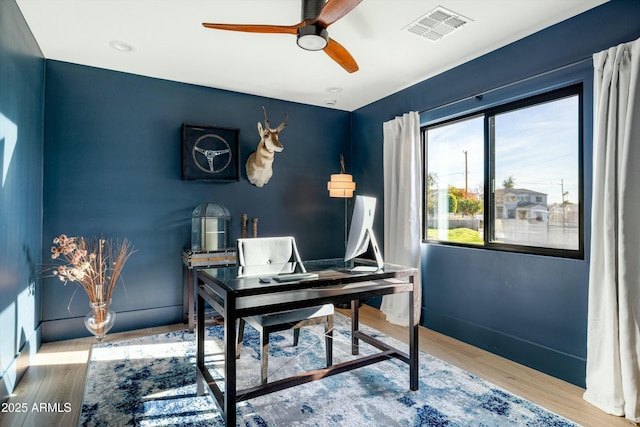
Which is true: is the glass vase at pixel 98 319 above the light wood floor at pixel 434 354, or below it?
above

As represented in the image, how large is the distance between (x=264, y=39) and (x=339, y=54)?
2.51 feet

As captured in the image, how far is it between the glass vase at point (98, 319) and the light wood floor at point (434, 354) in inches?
6.6

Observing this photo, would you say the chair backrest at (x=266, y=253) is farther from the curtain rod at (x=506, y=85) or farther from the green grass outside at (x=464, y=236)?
the curtain rod at (x=506, y=85)

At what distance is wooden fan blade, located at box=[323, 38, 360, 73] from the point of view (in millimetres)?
2330

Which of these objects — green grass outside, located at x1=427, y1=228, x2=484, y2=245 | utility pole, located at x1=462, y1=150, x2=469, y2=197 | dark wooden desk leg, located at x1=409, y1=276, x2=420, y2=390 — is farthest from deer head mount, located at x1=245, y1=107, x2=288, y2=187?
dark wooden desk leg, located at x1=409, y1=276, x2=420, y2=390

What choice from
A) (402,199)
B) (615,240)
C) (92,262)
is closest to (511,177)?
(615,240)

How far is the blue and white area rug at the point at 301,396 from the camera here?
79.6 inches

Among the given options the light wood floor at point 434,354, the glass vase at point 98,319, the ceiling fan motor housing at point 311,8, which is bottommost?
the light wood floor at point 434,354

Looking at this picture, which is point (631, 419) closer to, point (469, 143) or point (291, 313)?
point (291, 313)

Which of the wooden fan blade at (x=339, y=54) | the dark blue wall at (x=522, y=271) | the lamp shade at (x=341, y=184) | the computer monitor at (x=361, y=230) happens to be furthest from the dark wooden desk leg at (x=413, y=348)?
the lamp shade at (x=341, y=184)

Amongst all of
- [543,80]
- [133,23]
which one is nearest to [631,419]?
[543,80]

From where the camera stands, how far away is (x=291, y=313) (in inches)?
96.0

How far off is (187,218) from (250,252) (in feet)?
4.76

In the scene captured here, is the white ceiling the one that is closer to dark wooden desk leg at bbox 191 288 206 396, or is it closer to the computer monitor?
the computer monitor
